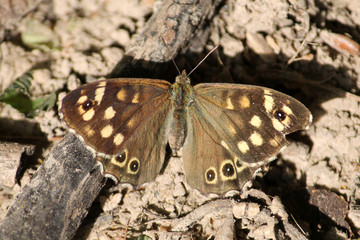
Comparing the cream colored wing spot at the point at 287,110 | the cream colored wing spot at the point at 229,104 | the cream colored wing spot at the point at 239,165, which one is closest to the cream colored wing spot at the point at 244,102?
the cream colored wing spot at the point at 229,104

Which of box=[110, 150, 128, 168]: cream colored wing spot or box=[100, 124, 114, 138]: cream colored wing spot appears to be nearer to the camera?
box=[100, 124, 114, 138]: cream colored wing spot

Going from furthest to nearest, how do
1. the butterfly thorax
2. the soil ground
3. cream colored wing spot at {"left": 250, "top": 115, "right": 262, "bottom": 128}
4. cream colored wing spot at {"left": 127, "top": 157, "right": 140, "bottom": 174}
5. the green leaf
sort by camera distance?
the green leaf
the soil ground
the butterfly thorax
cream colored wing spot at {"left": 127, "top": 157, "right": 140, "bottom": 174}
cream colored wing spot at {"left": 250, "top": 115, "right": 262, "bottom": 128}

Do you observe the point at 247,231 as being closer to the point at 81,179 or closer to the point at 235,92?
the point at 235,92

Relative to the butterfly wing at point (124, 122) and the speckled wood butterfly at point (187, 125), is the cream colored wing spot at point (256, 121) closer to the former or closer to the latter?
the speckled wood butterfly at point (187, 125)

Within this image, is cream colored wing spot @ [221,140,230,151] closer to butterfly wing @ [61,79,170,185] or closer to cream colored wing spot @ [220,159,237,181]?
cream colored wing spot @ [220,159,237,181]

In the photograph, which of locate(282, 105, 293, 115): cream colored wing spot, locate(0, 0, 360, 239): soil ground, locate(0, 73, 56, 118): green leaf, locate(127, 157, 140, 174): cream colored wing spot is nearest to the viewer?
locate(282, 105, 293, 115): cream colored wing spot

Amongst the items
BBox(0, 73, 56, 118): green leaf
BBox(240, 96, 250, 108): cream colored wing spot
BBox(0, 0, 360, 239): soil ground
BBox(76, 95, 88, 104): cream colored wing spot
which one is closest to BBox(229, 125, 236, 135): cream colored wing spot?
BBox(240, 96, 250, 108): cream colored wing spot

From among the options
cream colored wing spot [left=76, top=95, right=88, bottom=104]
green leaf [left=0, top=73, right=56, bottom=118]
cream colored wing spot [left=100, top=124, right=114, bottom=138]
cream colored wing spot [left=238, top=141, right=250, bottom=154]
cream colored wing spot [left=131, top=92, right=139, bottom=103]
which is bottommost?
green leaf [left=0, top=73, right=56, bottom=118]

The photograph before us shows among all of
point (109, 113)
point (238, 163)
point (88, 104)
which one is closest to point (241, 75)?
point (238, 163)
